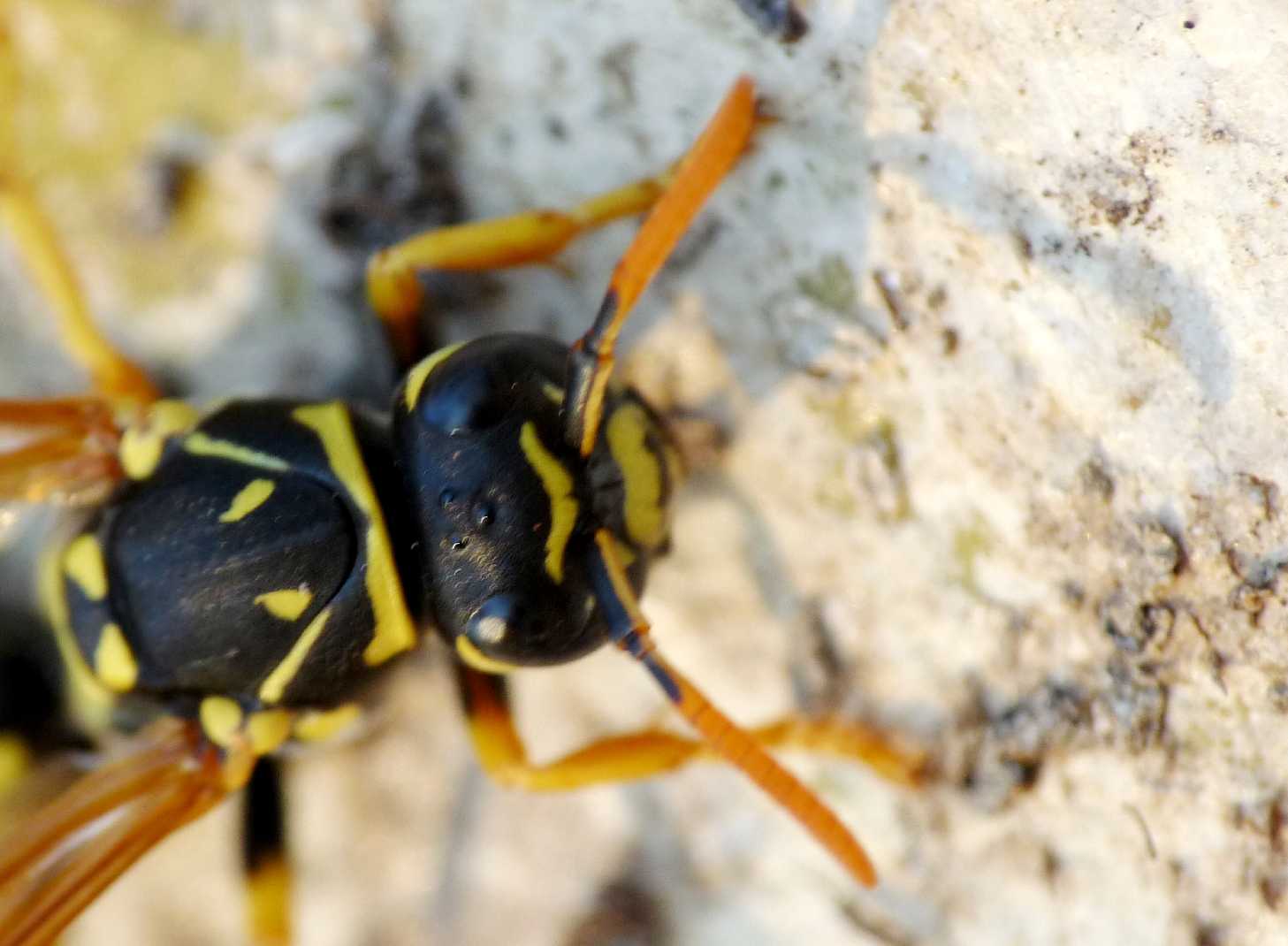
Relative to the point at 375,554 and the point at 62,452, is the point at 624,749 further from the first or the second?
the point at 62,452

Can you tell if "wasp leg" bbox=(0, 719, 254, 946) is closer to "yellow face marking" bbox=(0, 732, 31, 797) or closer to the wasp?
the wasp

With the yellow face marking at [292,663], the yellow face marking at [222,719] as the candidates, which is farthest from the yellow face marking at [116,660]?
the yellow face marking at [292,663]

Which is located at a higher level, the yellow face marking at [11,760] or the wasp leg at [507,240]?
the wasp leg at [507,240]

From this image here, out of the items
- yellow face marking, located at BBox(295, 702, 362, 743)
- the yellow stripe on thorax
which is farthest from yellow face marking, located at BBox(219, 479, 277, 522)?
the yellow stripe on thorax

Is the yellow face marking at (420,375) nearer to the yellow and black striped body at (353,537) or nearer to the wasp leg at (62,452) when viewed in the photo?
the yellow and black striped body at (353,537)

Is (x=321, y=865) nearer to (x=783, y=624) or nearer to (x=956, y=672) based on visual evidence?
(x=783, y=624)

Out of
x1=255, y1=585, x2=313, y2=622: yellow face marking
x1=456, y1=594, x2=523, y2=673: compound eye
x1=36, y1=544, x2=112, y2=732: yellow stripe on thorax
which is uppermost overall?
x1=456, y1=594, x2=523, y2=673: compound eye

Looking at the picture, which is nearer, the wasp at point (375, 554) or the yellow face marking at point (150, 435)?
the wasp at point (375, 554)
